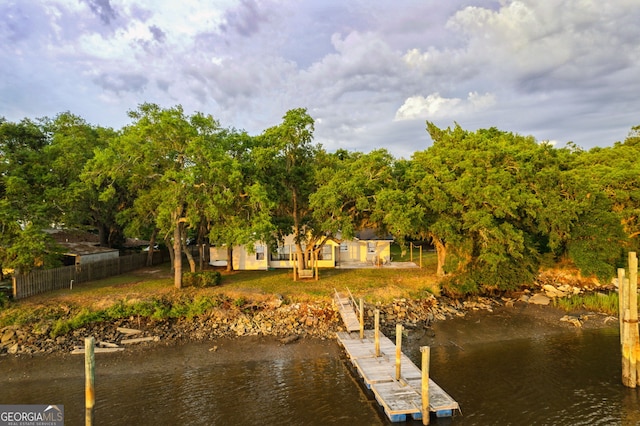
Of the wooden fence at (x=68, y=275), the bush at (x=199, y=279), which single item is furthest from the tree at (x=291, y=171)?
the wooden fence at (x=68, y=275)

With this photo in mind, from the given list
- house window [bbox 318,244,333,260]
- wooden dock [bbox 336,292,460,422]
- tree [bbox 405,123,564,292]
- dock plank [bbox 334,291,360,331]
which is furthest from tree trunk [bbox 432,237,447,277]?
wooden dock [bbox 336,292,460,422]

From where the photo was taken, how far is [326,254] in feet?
122

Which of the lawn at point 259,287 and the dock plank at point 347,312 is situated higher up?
the lawn at point 259,287

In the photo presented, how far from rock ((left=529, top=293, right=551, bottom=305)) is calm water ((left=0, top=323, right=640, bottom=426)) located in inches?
264

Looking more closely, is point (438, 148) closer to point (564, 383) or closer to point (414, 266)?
point (414, 266)

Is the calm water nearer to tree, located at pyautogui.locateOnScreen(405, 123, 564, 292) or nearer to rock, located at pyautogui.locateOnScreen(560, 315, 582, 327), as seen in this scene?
rock, located at pyautogui.locateOnScreen(560, 315, 582, 327)

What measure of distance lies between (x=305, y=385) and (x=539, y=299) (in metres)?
21.1

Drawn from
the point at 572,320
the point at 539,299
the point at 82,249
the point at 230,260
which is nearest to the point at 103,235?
the point at 82,249

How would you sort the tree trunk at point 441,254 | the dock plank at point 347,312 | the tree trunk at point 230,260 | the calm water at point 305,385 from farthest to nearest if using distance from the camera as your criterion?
the tree trunk at point 230,260
the tree trunk at point 441,254
the dock plank at point 347,312
the calm water at point 305,385

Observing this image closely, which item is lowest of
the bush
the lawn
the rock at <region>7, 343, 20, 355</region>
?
the rock at <region>7, 343, 20, 355</region>

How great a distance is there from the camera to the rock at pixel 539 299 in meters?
28.4

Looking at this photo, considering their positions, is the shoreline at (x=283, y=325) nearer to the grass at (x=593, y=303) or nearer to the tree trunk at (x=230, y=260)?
the grass at (x=593, y=303)

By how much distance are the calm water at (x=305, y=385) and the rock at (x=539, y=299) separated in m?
6.72

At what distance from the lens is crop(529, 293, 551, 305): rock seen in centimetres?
2844
